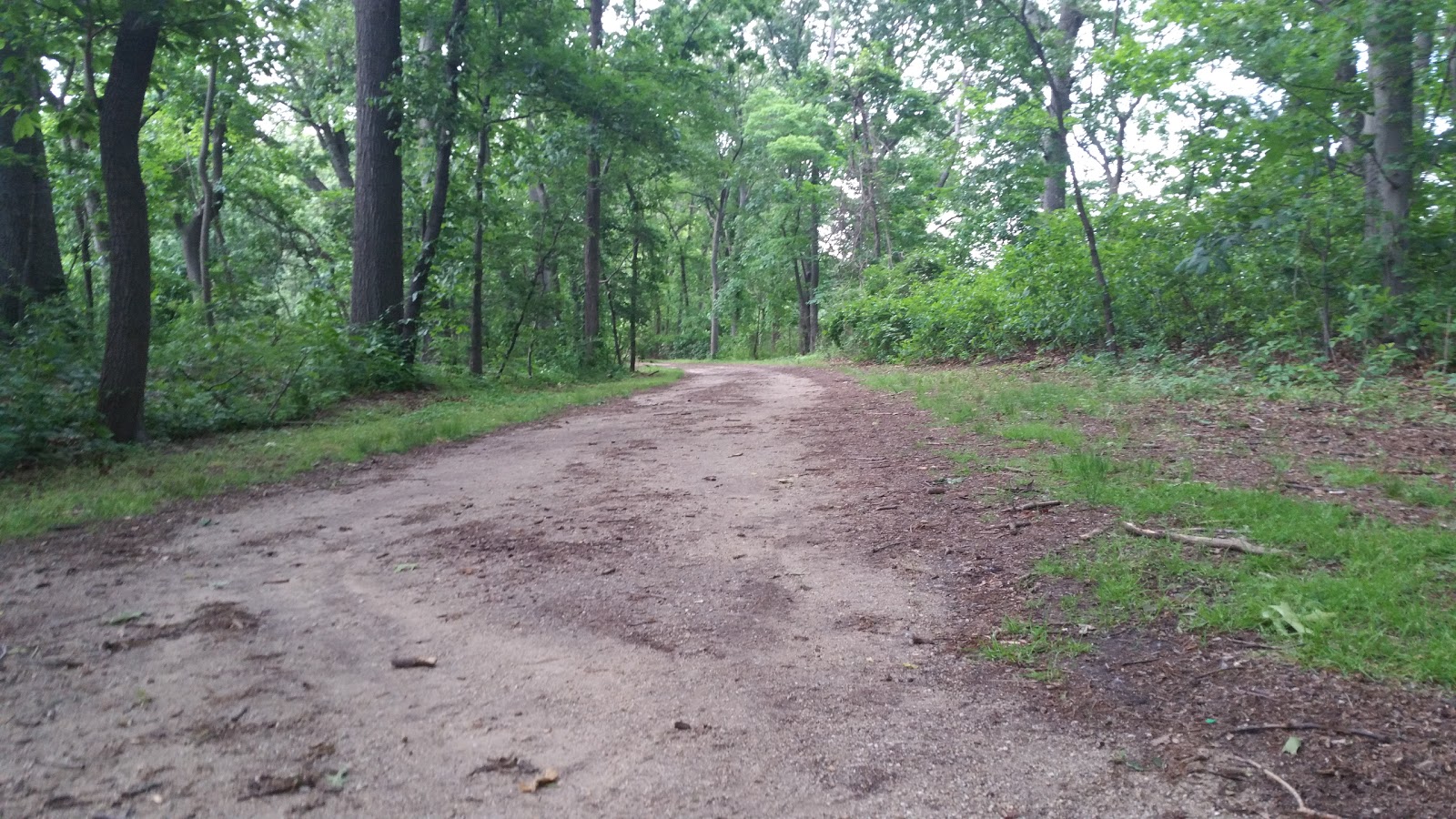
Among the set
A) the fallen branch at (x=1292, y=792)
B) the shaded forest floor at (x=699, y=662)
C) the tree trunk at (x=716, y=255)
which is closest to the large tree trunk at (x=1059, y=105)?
the shaded forest floor at (x=699, y=662)

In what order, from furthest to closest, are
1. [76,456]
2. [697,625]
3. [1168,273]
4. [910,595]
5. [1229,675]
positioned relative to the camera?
[1168,273] → [76,456] → [910,595] → [697,625] → [1229,675]

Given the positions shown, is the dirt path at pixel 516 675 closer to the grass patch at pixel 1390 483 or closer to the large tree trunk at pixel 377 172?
the grass patch at pixel 1390 483

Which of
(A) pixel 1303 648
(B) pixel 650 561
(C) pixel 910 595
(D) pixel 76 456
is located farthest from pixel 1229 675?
(D) pixel 76 456

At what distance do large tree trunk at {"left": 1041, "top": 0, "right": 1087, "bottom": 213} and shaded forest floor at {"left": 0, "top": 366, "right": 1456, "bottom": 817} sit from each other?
28.2 feet

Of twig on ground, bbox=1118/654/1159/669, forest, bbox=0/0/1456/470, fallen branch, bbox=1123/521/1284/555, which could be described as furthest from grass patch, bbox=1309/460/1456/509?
forest, bbox=0/0/1456/470

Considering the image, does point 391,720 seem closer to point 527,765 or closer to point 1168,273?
point 527,765

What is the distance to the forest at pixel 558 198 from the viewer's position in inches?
368

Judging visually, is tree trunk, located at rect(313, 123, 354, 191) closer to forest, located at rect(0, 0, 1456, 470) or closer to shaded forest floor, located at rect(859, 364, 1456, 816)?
forest, located at rect(0, 0, 1456, 470)

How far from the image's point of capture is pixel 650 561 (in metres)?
5.11

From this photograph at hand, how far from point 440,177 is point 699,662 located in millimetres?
14137

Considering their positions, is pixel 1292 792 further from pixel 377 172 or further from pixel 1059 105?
pixel 377 172

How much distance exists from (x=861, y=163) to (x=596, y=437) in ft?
74.7

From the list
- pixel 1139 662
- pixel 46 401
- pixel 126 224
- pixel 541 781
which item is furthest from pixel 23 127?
pixel 1139 662

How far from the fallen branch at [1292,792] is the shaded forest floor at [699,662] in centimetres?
2
